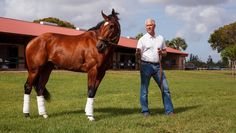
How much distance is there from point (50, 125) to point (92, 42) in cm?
201

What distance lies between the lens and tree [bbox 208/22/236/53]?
66438mm

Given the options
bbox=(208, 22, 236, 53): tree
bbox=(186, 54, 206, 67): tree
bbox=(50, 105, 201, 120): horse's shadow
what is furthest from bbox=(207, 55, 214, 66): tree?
bbox=(50, 105, 201, 120): horse's shadow

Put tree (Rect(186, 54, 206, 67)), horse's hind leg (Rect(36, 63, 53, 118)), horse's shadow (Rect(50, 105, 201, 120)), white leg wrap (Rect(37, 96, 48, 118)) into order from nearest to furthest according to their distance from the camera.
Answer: white leg wrap (Rect(37, 96, 48, 118)), horse's hind leg (Rect(36, 63, 53, 118)), horse's shadow (Rect(50, 105, 201, 120)), tree (Rect(186, 54, 206, 67))

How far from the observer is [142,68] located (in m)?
9.27

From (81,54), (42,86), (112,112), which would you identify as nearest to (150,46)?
(81,54)

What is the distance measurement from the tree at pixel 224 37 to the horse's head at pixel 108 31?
59626 millimetres

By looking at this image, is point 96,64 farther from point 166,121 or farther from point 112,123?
point 166,121

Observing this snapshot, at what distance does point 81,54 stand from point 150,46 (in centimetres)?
165

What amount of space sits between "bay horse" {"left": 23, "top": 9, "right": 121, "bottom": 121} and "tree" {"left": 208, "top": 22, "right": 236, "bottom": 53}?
59.6 metres

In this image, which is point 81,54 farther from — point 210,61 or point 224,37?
point 210,61

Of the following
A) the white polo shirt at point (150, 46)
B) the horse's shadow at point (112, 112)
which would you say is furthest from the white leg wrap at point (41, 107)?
the white polo shirt at point (150, 46)

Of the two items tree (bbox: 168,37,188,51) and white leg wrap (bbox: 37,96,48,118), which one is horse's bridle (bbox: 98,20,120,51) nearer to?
white leg wrap (bbox: 37,96,48,118)

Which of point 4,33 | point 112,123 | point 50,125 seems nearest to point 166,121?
point 112,123

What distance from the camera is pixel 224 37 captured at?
66.9m
